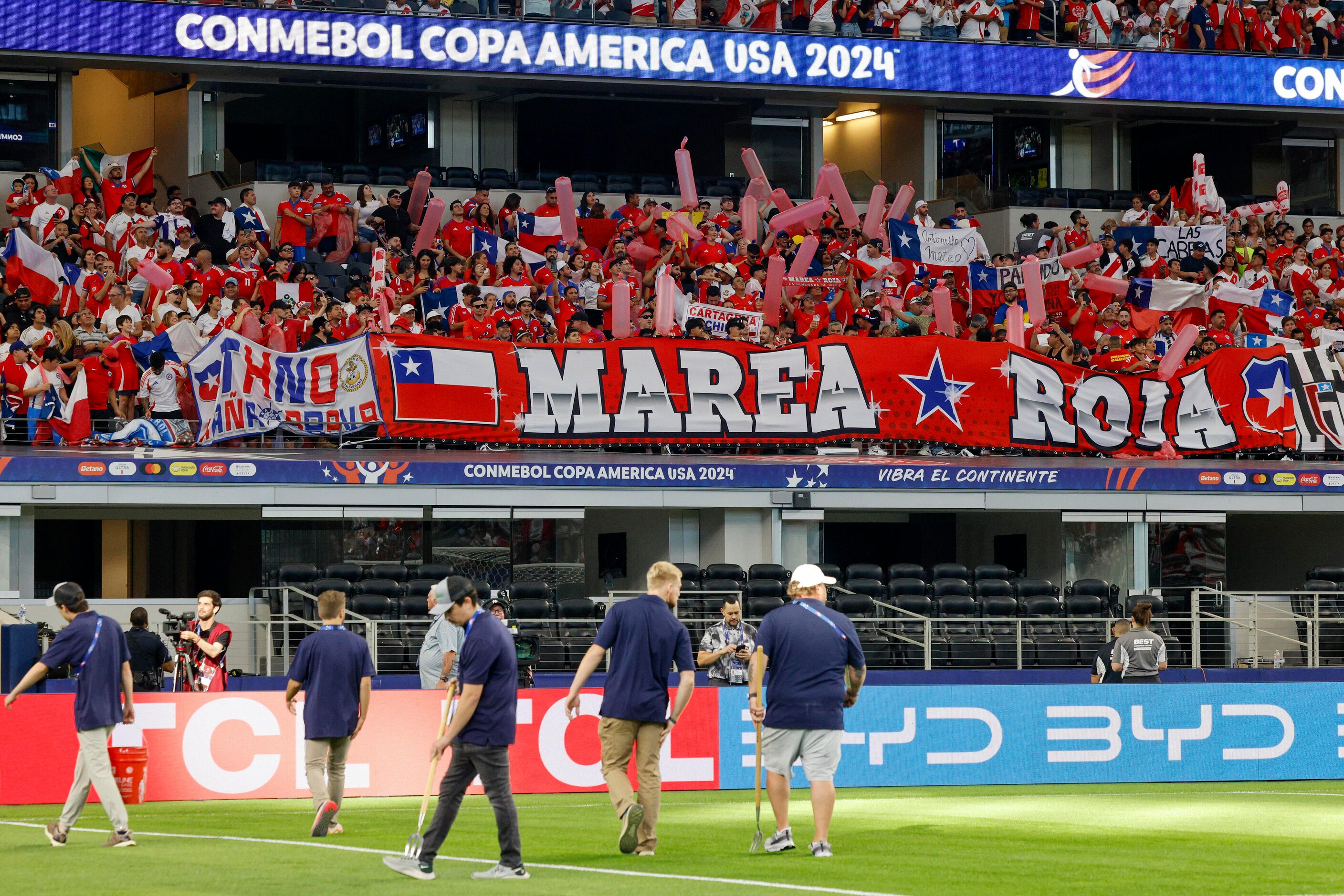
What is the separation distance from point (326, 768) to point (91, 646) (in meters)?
1.75

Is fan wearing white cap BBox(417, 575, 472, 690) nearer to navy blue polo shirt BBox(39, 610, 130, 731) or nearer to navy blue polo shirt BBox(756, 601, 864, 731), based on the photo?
navy blue polo shirt BBox(39, 610, 130, 731)

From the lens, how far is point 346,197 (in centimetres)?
3006

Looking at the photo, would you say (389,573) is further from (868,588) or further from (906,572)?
(906,572)

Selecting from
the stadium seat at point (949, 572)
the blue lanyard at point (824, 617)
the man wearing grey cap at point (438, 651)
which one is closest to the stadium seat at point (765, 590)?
the stadium seat at point (949, 572)

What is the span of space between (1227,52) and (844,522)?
13799 millimetres

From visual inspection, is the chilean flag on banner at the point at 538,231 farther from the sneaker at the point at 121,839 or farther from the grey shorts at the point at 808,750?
the grey shorts at the point at 808,750

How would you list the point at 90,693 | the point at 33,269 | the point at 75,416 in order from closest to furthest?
1. the point at 90,693
2. the point at 75,416
3. the point at 33,269

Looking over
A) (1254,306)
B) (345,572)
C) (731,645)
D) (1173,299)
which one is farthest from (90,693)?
(1254,306)

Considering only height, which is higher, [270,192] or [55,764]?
[270,192]

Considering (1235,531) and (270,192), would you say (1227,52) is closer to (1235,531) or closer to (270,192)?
(1235,531)

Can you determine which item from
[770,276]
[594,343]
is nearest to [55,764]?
[594,343]

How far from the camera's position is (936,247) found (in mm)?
30578

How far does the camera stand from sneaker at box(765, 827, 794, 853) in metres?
11.3

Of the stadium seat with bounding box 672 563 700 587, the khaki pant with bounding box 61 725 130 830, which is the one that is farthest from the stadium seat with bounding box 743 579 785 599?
the khaki pant with bounding box 61 725 130 830
